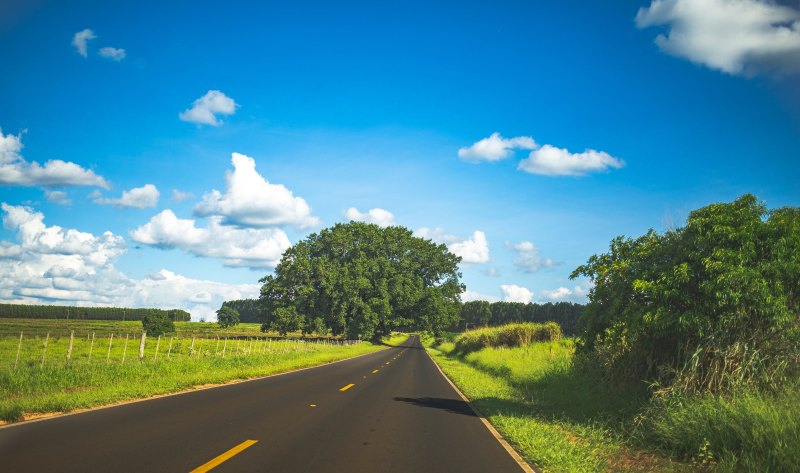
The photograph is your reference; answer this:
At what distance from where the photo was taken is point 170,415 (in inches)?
359

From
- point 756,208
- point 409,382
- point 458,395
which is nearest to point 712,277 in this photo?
point 756,208

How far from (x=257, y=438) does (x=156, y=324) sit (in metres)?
77.5

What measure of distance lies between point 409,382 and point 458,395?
3.53m

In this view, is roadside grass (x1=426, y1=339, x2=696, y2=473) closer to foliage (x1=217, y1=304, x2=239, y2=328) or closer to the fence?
the fence

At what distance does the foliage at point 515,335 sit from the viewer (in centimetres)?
2783

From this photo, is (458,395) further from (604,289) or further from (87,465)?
(87,465)

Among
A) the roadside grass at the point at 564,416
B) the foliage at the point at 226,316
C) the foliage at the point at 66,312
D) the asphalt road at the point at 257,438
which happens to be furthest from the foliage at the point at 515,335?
the foliage at the point at 66,312

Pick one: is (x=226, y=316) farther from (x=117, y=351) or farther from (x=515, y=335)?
(x=515, y=335)

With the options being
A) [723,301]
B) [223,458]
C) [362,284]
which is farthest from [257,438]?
[362,284]

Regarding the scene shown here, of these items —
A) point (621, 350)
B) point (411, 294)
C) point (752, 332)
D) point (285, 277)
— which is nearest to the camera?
point (752, 332)

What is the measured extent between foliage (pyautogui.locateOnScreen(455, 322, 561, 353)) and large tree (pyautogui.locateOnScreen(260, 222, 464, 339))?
2049cm

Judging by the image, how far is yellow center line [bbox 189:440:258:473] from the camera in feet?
18.0

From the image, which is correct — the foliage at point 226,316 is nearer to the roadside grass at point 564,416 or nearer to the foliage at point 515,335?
the foliage at point 515,335

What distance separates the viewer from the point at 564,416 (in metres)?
11.2
